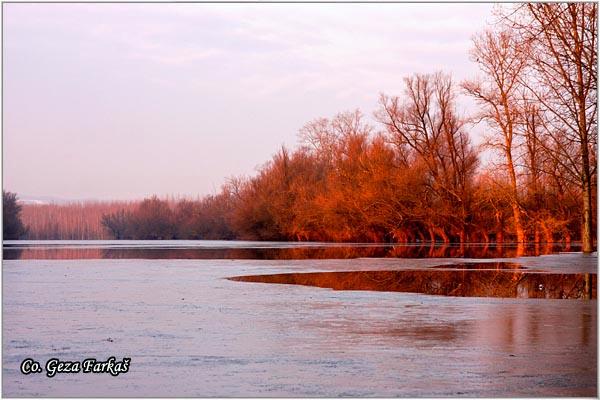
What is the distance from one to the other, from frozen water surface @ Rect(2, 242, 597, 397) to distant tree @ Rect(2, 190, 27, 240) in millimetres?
41850

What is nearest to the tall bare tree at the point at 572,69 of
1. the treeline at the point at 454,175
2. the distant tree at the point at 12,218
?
the treeline at the point at 454,175

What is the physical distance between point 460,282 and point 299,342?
9.34 meters

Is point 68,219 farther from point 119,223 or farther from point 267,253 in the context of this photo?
point 267,253

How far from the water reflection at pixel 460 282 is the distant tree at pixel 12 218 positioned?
3779 centimetres

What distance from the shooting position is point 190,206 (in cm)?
7981

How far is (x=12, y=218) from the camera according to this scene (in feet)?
197

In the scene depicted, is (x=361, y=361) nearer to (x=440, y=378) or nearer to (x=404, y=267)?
(x=440, y=378)

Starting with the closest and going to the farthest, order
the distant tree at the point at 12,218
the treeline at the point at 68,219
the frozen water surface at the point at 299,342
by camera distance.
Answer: the frozen water surface at the point at 299,342 → the distant tree at the point at 12,218 → the treeline at the point at 68,219

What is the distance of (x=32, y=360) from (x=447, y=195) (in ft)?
144

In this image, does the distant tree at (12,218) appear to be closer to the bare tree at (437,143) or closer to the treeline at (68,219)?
the treeline at (68,219)

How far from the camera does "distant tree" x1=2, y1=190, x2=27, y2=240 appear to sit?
5534 centimetres

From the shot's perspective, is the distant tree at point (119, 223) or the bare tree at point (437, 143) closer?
the bare tree at point (437, 143)

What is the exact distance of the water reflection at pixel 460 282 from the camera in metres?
15.0

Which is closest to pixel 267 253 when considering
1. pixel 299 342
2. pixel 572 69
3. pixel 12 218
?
pixel 572 69
